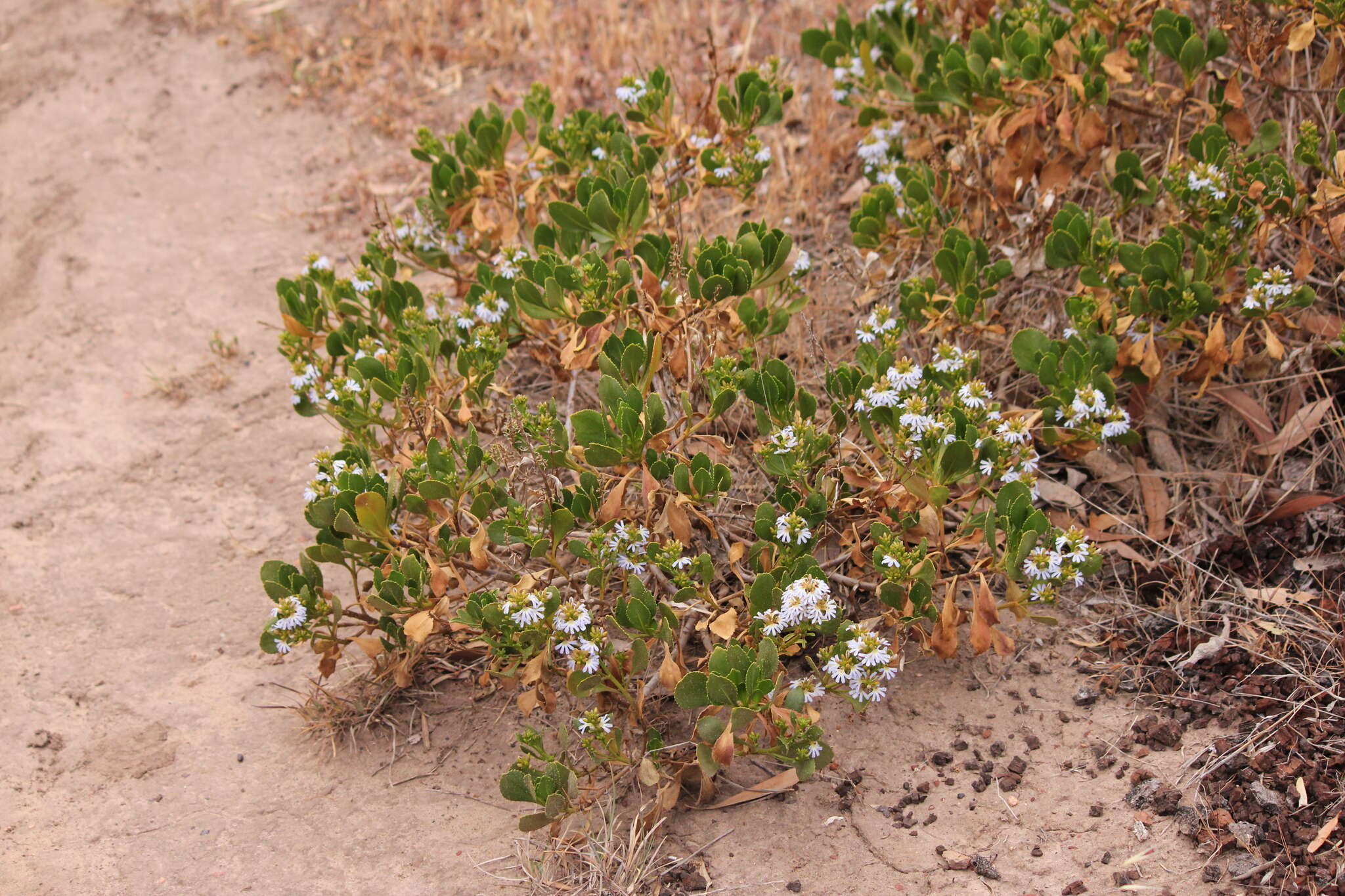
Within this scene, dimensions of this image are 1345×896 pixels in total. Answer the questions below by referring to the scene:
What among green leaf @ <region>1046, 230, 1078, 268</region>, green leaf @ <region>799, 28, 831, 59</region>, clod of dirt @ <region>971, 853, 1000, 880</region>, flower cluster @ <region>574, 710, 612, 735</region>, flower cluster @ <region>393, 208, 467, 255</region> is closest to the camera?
clod of dirt @ <region>971, 853, 1000, 880</region>

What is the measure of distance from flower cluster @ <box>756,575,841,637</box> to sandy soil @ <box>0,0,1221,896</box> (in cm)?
49

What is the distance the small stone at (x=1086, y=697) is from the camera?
2.98 m

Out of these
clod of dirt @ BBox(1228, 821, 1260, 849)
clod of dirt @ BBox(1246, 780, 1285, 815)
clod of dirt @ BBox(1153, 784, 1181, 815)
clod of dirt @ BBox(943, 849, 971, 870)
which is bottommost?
clod of dirt @ BBox(943, 849, 971, 870)

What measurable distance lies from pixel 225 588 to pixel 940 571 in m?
2.31

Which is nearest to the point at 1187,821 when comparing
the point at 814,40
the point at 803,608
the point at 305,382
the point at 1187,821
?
the point at 1187,821

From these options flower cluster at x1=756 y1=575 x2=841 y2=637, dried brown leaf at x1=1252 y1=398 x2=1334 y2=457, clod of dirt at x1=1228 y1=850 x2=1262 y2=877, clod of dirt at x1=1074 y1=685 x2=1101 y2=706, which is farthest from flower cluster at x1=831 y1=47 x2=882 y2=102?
clod of dirt at x1=1228 y1=850 x2=1262 y2=877

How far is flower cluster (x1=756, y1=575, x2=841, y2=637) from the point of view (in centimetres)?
259

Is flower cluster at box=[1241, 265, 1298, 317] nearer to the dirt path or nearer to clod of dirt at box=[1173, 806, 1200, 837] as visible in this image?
clod of dirt at box=[1173, 806, 1200, 837]

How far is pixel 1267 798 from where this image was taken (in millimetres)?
2576

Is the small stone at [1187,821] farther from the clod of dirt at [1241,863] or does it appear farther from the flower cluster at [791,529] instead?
the flower cluster at [791,529]

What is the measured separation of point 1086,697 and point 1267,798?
504 mm

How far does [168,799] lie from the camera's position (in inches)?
118

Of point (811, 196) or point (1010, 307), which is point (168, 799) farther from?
point (811, 196)

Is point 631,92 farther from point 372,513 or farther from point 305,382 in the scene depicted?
point 372,513
